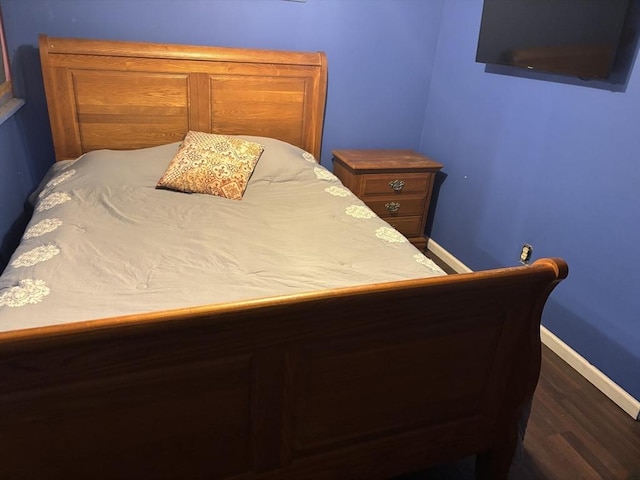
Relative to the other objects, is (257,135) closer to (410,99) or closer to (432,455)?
(410,99)

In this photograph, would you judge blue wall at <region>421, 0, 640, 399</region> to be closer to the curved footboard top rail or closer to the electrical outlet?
the electrical outlet

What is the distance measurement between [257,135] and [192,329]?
2133 millimetres

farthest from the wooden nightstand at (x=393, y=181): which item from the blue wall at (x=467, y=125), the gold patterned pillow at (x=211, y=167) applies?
the gold patterned pillow at (x=211, y=167)

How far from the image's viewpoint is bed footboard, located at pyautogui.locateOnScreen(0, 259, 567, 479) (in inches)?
42.2

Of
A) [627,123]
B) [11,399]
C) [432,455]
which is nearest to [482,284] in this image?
[432,455]

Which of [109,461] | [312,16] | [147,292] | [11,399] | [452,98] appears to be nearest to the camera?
[11,399]

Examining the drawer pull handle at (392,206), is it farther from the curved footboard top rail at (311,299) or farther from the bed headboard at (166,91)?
the curved footboard top rail at (311,299)

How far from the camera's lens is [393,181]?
10.4 feet

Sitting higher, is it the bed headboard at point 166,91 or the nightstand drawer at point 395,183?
the bed headboard at point 166,91

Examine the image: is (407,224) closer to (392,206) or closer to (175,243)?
(392,206)

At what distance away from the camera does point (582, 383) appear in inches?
91.0

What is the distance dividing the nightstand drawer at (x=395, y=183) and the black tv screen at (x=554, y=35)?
79cm

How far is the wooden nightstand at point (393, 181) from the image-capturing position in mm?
3104

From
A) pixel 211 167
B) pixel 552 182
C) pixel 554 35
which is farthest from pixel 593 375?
pixel 211 167
